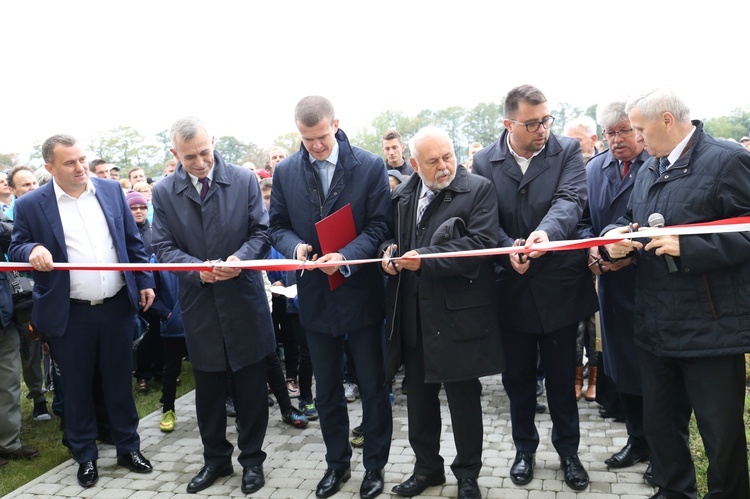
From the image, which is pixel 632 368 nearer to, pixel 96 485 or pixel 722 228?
pixel 722 228

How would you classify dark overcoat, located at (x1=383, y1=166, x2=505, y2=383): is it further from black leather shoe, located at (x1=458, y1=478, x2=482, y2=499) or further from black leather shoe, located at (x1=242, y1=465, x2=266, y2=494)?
black leather shoe, located at (x1=242, y1=465, x2=266, y2=494)

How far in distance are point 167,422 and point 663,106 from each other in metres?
5.06

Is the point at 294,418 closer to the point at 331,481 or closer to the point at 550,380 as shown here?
the point at 331,481

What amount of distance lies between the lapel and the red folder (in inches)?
87.6

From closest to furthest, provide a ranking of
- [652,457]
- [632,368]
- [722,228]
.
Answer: [722,228]
[652,457]
[632,368]

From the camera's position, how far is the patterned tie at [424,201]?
420 cm

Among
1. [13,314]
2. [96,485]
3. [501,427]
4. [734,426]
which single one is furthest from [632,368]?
[13,314]

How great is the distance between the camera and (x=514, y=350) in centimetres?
444

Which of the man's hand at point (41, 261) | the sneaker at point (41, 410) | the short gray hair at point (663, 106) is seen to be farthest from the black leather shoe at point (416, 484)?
the sneaker at point (41, 410)

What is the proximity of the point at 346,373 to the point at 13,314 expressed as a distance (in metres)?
3.34

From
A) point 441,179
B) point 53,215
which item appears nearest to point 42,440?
point 53,215

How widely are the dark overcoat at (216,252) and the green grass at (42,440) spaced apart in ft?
6.32

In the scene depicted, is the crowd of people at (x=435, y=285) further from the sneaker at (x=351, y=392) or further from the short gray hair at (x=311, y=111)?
the sneaker at (x=351, y=392)

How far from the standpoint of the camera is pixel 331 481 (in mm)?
4496
